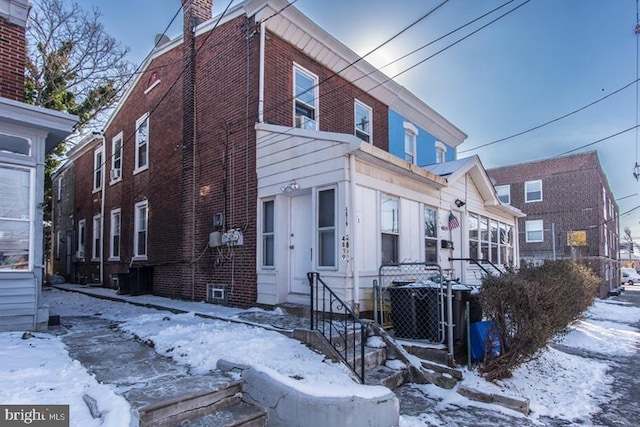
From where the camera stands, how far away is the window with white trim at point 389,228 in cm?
775

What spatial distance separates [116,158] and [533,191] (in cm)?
2389

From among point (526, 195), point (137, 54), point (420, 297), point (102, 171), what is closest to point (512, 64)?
point (420, 297)

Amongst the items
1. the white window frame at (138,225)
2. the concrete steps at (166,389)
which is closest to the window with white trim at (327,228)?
the concrete steps at (166,389)

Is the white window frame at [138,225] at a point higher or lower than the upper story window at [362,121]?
lower

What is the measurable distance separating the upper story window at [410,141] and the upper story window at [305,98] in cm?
466

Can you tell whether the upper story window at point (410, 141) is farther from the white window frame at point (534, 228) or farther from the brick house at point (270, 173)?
the white window frame at point (534, 228)

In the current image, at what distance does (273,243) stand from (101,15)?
39.9 ft

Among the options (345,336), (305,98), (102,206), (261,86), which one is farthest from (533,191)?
(345,336)

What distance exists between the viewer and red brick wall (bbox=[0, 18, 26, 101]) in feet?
22.4

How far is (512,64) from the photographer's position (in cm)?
1103

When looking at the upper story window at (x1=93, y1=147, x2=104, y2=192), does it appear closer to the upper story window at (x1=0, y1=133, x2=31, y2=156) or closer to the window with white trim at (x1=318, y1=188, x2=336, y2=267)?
the upper story window at (x1=0, y1=133, x2=31, y2=156)

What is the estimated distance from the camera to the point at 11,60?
691cm

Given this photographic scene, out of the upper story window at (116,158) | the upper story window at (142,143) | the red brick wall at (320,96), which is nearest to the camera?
the red brick wall at (320,96)

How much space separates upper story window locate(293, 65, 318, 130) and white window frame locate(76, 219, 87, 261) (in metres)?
12.4
